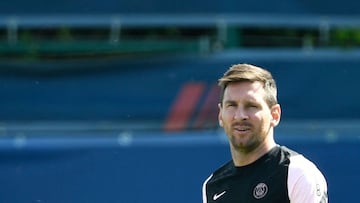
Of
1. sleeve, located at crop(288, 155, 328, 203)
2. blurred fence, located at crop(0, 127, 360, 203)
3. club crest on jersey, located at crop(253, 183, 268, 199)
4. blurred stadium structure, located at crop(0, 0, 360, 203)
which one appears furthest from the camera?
blurred stadium structure, located at crop(0, 0, 360, 203)

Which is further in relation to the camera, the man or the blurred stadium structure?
the blurred stadium structure

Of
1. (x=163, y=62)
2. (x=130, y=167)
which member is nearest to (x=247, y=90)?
(x=130, y=167)

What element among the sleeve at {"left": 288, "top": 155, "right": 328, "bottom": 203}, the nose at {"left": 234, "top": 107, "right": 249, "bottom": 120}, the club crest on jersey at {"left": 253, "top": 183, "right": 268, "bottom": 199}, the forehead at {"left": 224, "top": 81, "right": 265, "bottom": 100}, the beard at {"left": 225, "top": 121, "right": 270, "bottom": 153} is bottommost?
the club crest on jersey at {"left": 253, "top": 183, "right": 268, "bottom": 199}

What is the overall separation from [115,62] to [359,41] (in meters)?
1.82

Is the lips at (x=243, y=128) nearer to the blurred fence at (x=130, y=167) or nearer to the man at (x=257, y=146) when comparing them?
the man at (x=257, y=146)

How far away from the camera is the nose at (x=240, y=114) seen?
11.3 ft

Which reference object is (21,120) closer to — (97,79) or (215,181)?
(97,79)

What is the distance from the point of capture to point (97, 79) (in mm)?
7027

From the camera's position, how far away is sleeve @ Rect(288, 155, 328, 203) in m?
3.29

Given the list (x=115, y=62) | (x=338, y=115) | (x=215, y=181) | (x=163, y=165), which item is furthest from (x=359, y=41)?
(x=215, y=181)

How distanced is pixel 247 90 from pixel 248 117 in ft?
0.33

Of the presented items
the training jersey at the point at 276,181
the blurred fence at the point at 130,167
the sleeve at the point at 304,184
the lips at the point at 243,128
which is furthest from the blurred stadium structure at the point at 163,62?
the sleeve at the point at 304,184

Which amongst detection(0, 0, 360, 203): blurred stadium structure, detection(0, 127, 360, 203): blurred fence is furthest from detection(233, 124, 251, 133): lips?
detection(0, 0, 360, 203): blurred stadium structure

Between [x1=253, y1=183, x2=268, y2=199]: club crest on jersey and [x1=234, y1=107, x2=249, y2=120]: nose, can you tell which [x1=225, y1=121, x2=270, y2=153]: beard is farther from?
[x1=253, y1=183, x2=268, y2=199]: club crest on jersey
